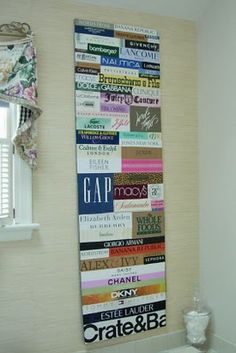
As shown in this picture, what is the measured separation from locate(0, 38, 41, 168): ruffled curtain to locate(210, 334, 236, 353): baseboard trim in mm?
1444

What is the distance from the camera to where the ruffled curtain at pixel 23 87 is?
6.11 ft

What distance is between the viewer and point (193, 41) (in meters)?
2.45

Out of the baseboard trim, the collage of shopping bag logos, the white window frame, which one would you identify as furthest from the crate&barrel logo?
the white window frame

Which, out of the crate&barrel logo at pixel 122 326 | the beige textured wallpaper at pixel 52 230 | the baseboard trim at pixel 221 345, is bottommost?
the baseboard trim at pixel 221 345

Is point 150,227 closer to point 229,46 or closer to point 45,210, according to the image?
point 45,210

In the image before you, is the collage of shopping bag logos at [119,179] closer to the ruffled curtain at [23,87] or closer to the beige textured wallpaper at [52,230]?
the beige textured wallpaper at [52,230]

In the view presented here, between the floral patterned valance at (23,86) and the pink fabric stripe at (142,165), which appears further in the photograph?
the pink fabric stripe at (142,165)

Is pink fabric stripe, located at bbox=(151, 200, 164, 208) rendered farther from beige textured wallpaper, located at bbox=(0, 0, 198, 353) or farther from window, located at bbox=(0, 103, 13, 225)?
window, located at bbox=(0, 103, 13, 225)

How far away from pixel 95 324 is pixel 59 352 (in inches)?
9.1

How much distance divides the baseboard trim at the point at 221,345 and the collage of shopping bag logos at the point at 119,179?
31 centimetres

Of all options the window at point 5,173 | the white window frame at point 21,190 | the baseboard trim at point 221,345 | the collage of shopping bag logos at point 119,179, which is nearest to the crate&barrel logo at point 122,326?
the collage of shopping bag logos at point 119,179

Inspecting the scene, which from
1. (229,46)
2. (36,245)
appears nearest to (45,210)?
(36,245)

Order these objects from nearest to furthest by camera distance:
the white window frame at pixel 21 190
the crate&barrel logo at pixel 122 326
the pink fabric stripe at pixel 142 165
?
1. the white window frame at pixel 21 190
2. the crate&barrel logo at pixel 122 326
3. the pink fabric stripe at pixel 142 165

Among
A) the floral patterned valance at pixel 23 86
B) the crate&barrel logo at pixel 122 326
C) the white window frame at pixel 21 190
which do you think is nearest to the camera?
the floral patterned valance at pixel 23 86
